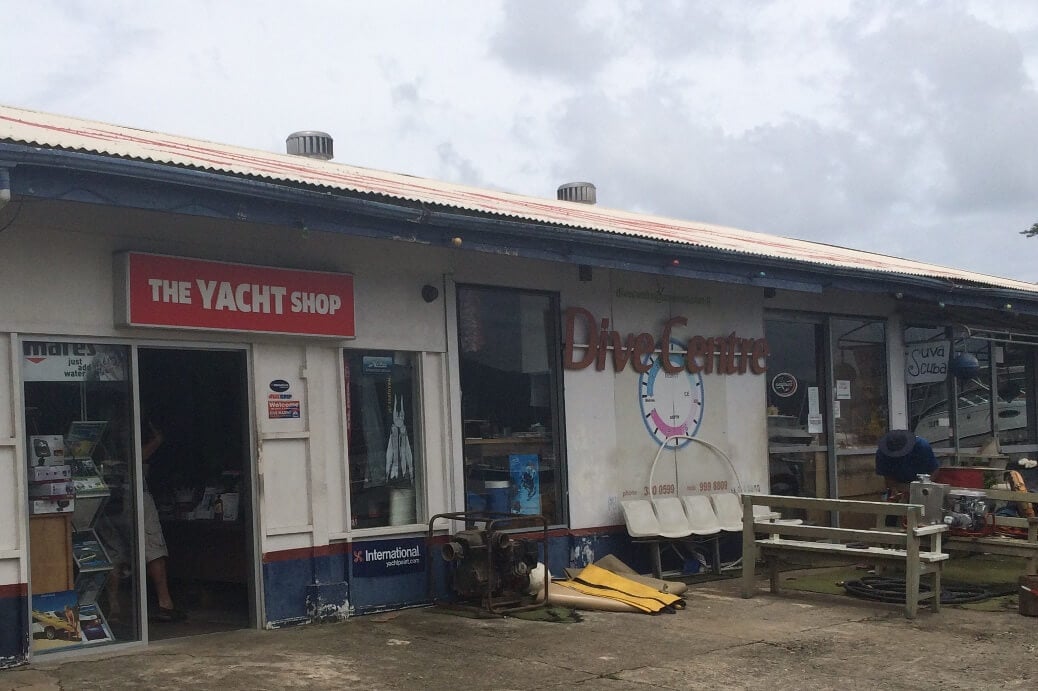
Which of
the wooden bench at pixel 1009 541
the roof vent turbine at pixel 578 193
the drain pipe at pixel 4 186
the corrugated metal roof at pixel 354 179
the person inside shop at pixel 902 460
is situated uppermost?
the roof vent turbine at pixel 578 193

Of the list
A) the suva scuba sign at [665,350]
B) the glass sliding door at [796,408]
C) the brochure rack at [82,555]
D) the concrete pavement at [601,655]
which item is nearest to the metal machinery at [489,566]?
the concrete pavement at [601,655]

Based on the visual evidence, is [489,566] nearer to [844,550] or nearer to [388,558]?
[388,558]

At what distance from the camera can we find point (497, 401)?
34.3 ft

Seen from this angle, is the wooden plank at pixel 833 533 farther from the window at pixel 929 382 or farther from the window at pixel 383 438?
the window at pixel 929 382

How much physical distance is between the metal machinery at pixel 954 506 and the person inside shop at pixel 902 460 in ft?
1.70

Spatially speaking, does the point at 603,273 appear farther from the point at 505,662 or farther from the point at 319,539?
the point at 505,662

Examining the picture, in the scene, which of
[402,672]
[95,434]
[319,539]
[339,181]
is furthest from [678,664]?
[339,181]

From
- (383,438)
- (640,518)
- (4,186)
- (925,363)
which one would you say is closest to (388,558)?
(383,438)

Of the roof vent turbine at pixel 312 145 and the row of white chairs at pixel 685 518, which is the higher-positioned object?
the roof vent turbine at pixel 312 145

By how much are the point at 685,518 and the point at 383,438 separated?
3461 mm

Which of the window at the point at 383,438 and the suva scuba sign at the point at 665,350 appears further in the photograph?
the suva scuba sign at the point at 665,350

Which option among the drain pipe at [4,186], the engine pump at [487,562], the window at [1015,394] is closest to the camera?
the drain pipe at [4,186]

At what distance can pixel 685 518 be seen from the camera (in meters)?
11.5

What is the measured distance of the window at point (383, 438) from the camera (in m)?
9.46
